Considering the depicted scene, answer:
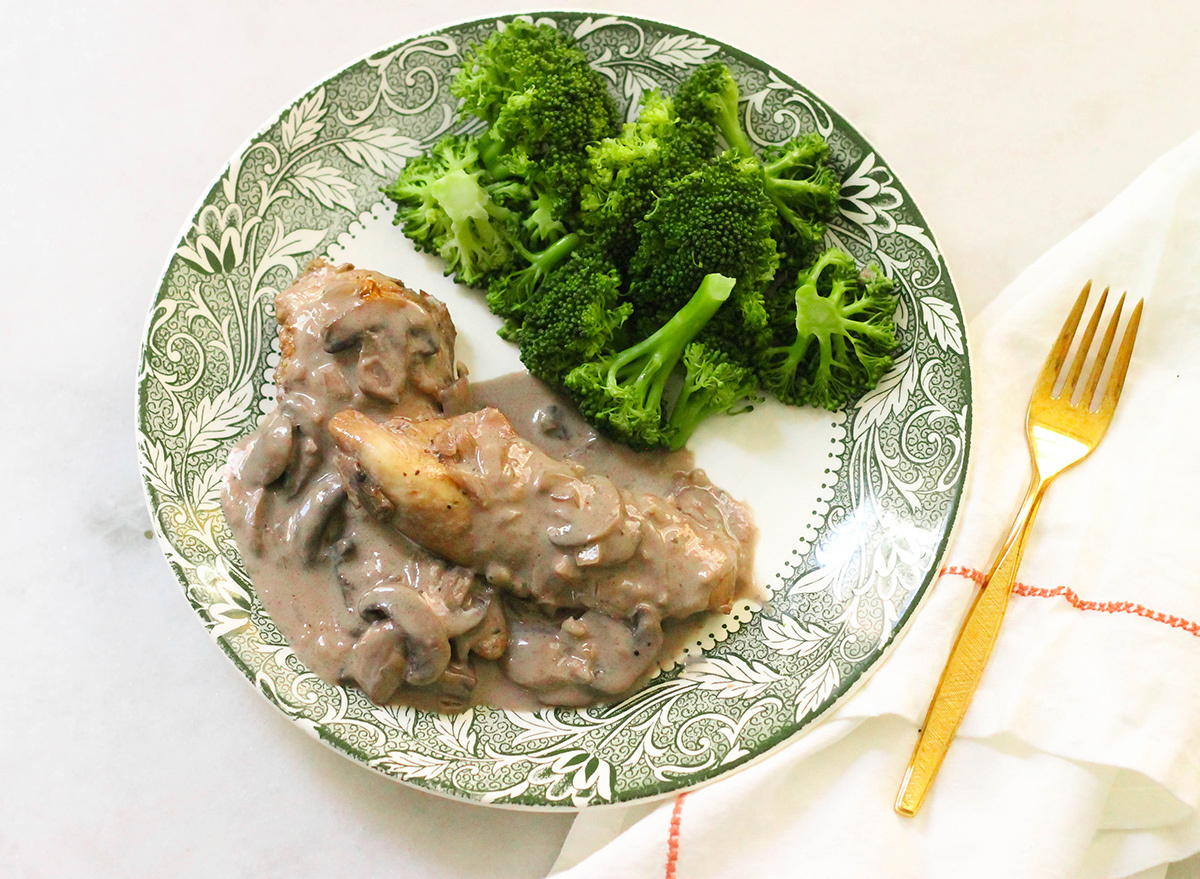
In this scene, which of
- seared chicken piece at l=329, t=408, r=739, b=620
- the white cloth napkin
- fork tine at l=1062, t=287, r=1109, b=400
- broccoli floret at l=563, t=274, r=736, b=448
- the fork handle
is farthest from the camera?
fork tine at l=1062, t=287, r=1109, b=400

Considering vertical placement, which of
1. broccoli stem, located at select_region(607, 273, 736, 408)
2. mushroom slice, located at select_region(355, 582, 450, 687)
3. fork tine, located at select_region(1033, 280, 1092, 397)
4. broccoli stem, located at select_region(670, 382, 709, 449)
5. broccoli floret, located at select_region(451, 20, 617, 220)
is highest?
broccoli floret, located at select_region(451, 20, 617, 220)

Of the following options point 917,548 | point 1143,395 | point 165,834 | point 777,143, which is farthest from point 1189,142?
point 165,834

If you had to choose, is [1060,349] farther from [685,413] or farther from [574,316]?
[574,316]

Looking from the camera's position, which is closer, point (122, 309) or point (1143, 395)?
point (1143, 395)

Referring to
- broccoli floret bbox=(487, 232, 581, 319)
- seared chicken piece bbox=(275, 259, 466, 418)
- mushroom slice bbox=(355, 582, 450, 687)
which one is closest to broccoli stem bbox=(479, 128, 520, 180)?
broccoli floret bbox=(487, 232, 581, 319)

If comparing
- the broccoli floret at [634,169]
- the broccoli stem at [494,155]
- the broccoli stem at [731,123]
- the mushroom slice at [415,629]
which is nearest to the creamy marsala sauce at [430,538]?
the mushroom slice at [415,629]

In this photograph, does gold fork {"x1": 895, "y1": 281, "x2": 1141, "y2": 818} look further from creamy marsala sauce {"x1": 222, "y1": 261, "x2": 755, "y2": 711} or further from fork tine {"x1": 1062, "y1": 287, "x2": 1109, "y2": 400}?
creamy marsala sauce {"x1": 222, "y1": 261, "x2": 755, "y2": 711}

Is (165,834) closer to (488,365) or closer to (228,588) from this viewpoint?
(228,588)
